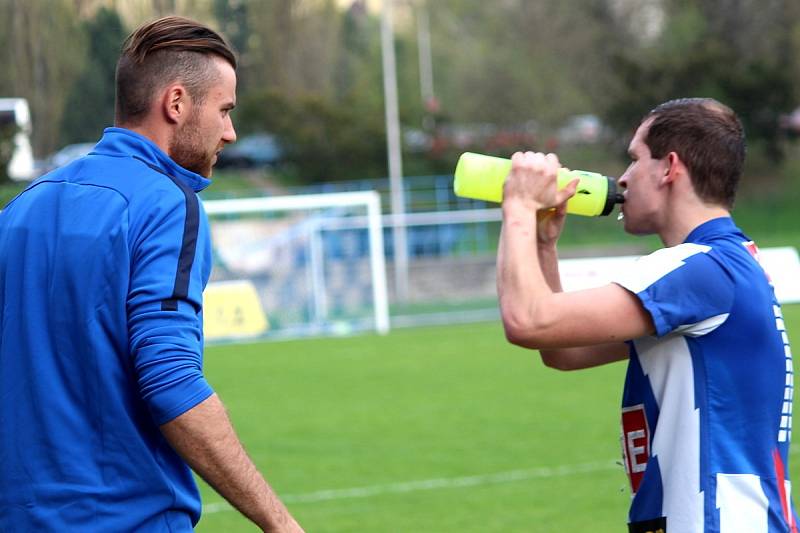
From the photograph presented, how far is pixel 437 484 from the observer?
30.0ft

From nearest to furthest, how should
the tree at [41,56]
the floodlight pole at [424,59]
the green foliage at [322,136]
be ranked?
the tree at [41,56]
the green foliage at [322,136]
the floodlight pole at [424,59]

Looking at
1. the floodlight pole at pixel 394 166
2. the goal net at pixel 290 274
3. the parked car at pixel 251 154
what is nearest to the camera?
the goal net at pixel 290 274

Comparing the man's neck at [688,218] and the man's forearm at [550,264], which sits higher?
the man's neck at [688,218]

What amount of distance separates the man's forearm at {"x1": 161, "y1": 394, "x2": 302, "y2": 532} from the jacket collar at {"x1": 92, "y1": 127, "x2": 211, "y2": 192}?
56 cm

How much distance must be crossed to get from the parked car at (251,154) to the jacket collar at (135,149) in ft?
140

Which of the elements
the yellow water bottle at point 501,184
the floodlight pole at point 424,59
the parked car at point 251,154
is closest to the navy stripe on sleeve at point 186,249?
the yellow water bottle at point 501,184

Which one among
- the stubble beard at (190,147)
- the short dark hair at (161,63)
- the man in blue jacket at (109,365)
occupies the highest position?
the short dark hair at (161,63)

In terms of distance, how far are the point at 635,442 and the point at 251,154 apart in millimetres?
43402

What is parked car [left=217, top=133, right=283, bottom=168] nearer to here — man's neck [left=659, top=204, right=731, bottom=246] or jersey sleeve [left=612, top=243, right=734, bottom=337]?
man's neck [left=659, top=204, right=731, bottom=246]

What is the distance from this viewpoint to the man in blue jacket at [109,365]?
9.34 feet

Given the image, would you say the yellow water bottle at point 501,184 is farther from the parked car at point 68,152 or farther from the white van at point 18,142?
the parked car at point 68,152

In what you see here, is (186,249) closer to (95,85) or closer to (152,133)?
(152,133)

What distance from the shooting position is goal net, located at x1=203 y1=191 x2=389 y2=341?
2136cm

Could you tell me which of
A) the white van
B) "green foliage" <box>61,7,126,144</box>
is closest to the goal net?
the white van
